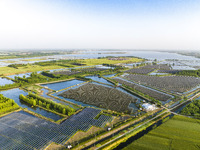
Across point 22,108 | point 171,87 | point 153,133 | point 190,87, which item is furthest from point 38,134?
point 190,87

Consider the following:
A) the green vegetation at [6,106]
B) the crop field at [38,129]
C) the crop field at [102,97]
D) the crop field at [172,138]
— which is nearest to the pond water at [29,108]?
→ the green vegetation at [6,106]

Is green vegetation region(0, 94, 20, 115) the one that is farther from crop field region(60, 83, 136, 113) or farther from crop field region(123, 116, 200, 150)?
crop field region(123, 116, 200, 150)

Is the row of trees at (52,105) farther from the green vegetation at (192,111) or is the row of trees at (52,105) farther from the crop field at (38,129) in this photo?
the green vegetation at (192,111)

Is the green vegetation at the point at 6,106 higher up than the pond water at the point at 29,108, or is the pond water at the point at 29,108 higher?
the green vegetation at the point at 6,106

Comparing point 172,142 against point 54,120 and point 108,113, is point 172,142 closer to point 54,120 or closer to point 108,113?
point 108,113

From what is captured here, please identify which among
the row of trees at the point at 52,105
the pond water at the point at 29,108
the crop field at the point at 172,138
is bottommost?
the crop field at the point at 172,138

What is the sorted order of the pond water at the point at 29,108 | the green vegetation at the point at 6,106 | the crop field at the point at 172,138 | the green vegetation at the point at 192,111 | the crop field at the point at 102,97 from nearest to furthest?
the crop field at the point at 172,138 → the pond water at the point at 29,108 → the green vegetation at the point at 192,111 → the green vegetation at the point at 6,106 → the crop field at the point at 102,97
